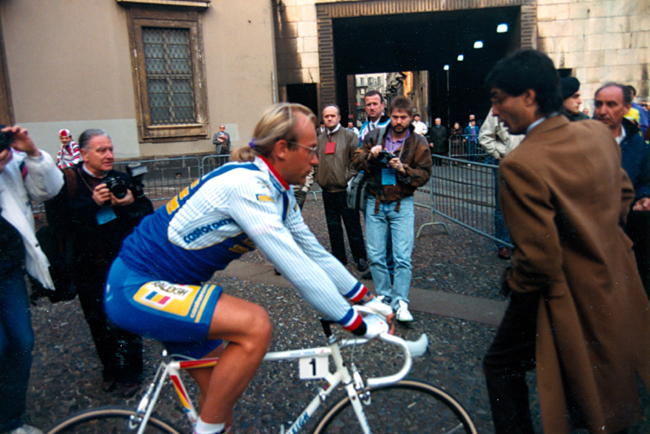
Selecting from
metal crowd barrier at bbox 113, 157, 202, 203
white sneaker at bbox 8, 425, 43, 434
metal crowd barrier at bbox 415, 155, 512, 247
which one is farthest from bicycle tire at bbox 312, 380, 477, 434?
metal crowd barrier at bbox 113, 157, 202, 203

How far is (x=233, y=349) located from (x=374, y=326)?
1.77 feet

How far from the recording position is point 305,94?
50.2 feet

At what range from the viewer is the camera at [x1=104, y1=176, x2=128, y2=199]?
3035mm

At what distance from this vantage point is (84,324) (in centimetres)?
453

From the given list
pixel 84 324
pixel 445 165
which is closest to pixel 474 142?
pixel 445 165

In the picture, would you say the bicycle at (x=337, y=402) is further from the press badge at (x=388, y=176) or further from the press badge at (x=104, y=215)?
the press badge at (x=388, y=176)

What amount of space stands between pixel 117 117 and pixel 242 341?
12611 millimetres

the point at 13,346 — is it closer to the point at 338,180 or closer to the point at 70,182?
the point at 70,182

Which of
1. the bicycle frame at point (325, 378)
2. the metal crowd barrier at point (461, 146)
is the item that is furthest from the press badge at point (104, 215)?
the metal crowd barrier at point (461, 146)

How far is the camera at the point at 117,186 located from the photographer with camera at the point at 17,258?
31 cm

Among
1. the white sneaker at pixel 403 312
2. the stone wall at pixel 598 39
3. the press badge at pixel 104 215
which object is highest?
the stone wall at pixel 598 39

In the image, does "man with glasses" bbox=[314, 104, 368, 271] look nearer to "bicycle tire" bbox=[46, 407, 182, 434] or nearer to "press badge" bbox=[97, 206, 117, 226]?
"press badge" bbox=[97, 206, 117, 226]

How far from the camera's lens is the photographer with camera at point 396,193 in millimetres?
4301

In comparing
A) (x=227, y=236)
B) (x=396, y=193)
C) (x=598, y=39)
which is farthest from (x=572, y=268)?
(x=598, y=39)
